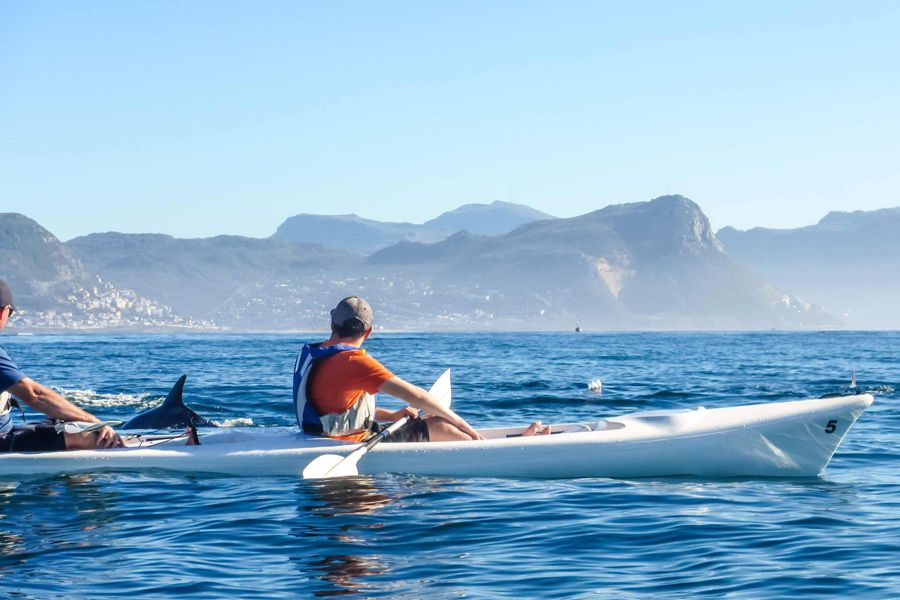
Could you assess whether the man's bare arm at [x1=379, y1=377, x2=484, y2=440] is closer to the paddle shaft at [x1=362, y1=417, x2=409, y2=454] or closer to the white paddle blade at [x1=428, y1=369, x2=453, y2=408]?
the paddle shaft at [x1=362, y1=417, x2=409, y2=454]

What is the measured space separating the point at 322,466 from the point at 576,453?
7.40ft

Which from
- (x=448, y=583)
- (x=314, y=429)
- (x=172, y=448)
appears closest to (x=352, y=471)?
(x=314, y=429)

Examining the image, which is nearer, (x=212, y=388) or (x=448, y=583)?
(x=448, y=583)

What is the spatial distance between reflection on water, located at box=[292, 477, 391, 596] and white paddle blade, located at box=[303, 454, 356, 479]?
11cm

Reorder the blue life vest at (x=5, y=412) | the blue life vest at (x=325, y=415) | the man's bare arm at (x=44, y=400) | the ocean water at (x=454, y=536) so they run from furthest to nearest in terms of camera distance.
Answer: the blue life vest at (x=325, y=415)
the blue life vest at (x=5, y=412)
the man's bare arm at (x=44, y=400)
the ocean water at (x=454, y=536)

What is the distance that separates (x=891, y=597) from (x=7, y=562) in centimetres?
499

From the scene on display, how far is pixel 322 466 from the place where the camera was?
893cm

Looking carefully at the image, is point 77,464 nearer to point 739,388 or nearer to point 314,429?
point 314,429

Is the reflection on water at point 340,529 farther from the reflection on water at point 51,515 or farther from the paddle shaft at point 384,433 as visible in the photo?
the reflection on water at point 51,515

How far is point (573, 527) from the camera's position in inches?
297

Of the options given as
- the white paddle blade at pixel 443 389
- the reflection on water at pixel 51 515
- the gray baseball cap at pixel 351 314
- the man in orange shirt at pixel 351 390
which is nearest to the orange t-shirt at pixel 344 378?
the man in orange shirt at pixel 351 390

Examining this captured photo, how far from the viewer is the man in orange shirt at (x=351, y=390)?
28.5 feet

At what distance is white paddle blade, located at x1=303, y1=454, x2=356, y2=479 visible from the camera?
8812 mm

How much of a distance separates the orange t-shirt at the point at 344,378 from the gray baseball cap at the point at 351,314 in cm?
23
